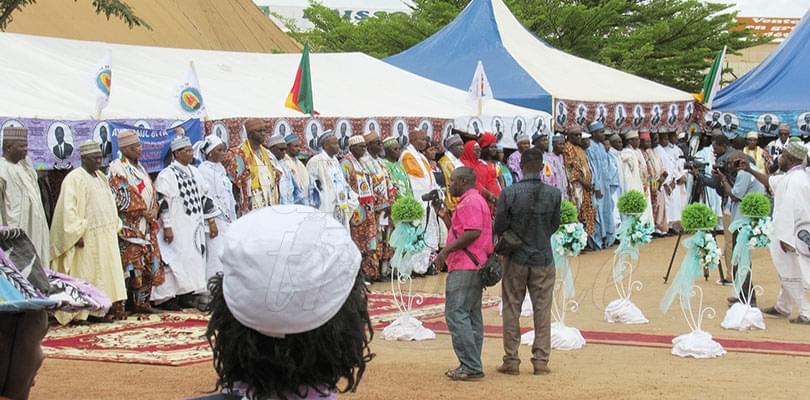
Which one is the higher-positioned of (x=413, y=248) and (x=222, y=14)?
(x=222, y=14)

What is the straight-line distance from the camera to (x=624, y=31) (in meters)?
33.5

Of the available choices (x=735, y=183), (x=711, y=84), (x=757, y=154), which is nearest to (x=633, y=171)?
(x=757, y=154)

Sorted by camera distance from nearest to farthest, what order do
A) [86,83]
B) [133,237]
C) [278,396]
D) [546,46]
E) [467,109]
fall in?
[278,396]
[133,237]
[86,83]
[467,109]
[546,46]

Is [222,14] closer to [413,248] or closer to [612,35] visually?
[612,35]

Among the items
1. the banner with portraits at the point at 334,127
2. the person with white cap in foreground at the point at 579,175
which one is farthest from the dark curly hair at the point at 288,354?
the person with white cap in foreground at the point at 579,175

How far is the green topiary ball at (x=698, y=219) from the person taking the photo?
36.0 ft

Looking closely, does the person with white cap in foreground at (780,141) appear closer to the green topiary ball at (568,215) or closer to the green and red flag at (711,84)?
the green and red flag at (711,84)

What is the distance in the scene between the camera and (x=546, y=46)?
894 inches

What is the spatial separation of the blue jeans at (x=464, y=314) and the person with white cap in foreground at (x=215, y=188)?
15.8 feet

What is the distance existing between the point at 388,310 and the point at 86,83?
4079 millimetres

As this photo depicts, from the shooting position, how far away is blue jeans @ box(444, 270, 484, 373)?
8.77m

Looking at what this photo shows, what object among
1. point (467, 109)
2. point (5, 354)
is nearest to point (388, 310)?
point (467, 109)

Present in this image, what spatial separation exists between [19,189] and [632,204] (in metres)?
5.78

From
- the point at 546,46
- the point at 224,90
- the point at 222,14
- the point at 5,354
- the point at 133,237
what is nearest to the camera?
the point at 5,354
